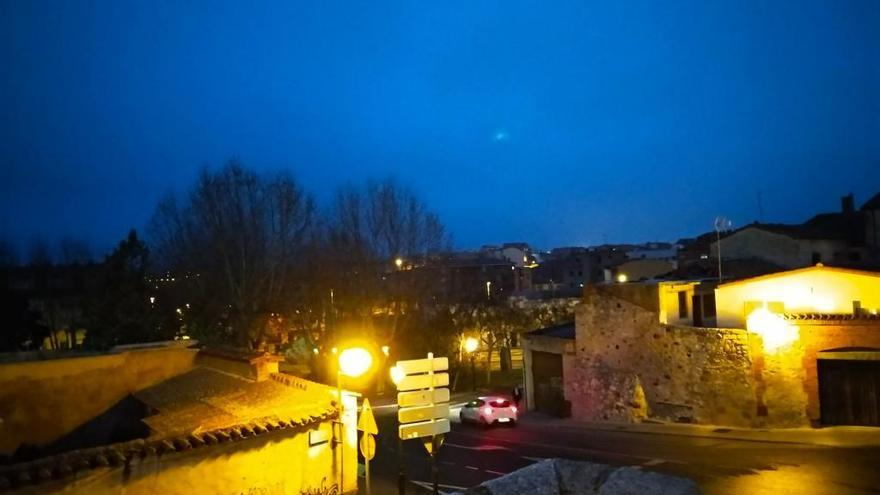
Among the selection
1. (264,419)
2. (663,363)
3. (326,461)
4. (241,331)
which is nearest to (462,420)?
(663,363)

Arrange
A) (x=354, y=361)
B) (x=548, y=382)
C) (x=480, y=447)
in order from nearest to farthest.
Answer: (x=354, y=361), (x=480, y=447), (x=548, y=382)

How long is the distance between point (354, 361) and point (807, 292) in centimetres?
1773

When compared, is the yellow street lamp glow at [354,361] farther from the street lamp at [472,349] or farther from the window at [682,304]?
the street lamp at [472,349]

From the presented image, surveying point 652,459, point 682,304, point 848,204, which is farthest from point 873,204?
point 652,459

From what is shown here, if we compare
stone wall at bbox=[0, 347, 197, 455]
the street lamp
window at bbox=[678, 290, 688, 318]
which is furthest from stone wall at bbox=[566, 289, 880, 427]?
stone wall at bbox=[0, 347, 197, 455]

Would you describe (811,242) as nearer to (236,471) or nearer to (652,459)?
(652,459)

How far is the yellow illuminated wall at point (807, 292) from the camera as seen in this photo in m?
20.7

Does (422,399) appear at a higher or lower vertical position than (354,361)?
lower

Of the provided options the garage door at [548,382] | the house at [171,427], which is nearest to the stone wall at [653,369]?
the garage door at [548,382]

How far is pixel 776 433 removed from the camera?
19594 mm

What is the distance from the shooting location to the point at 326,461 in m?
13.2

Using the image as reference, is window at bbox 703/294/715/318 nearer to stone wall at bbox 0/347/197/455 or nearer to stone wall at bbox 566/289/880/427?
stone wall at bbox 566/289/880/427

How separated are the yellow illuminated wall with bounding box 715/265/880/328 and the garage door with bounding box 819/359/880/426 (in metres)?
2.14

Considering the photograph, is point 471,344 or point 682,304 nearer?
point 682,304
